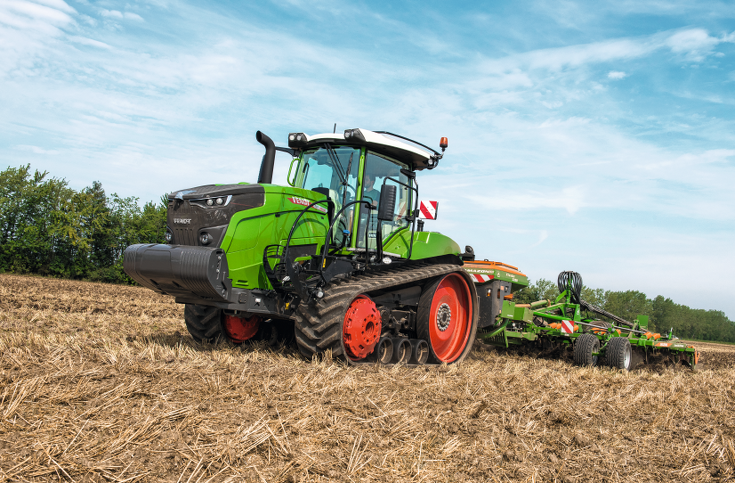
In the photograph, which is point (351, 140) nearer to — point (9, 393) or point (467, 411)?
point (467, 411)

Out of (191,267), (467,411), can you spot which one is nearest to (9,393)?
(191,267)

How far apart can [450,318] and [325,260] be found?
270cm

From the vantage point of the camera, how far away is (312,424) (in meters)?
3.94

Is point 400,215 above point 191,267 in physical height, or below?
above

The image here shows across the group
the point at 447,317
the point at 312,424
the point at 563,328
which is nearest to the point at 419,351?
the point at 447,317

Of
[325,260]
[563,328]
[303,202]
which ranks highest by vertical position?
[303,202]

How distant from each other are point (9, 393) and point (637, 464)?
4.49 metres

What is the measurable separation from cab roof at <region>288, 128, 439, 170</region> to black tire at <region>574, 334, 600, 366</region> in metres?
4.60

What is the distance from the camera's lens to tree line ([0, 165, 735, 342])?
37.3 metres

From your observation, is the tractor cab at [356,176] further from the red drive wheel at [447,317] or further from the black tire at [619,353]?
the black tire at [619,353]

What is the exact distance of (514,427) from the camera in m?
4.45

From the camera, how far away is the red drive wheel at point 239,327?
7539mm

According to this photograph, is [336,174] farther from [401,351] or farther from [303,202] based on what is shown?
[401,351]

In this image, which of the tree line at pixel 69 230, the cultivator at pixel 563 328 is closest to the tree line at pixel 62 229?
the tree line at pixel 69 230
